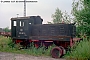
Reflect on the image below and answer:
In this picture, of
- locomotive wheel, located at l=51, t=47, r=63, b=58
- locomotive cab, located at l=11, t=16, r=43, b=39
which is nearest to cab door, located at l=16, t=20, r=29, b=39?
locomotive cab, located at l=11, t=16, r=43, b=39

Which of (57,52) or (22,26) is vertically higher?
(22,26)

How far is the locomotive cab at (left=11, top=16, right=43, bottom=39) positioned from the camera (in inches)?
563

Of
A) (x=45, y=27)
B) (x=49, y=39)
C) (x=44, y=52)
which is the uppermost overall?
(x=45, y=27)

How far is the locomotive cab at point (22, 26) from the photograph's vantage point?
14294 mm

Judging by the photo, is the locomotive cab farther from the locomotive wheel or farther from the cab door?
the locomotive wheel

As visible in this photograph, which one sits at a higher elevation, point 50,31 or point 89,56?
point 50,31

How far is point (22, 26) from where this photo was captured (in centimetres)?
1452

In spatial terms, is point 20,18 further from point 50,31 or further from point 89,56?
point 89,56

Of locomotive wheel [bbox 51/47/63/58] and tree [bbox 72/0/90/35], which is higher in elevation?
tree [bbox 72/0/90/35]

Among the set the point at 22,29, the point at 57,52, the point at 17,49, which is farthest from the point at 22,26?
the point at 57,52

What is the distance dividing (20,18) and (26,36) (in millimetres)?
1689

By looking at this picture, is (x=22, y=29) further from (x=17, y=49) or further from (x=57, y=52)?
(x=57, y=52)

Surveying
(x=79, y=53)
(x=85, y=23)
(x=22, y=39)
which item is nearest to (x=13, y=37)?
(x=22, y=39)

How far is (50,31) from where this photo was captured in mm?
13695
